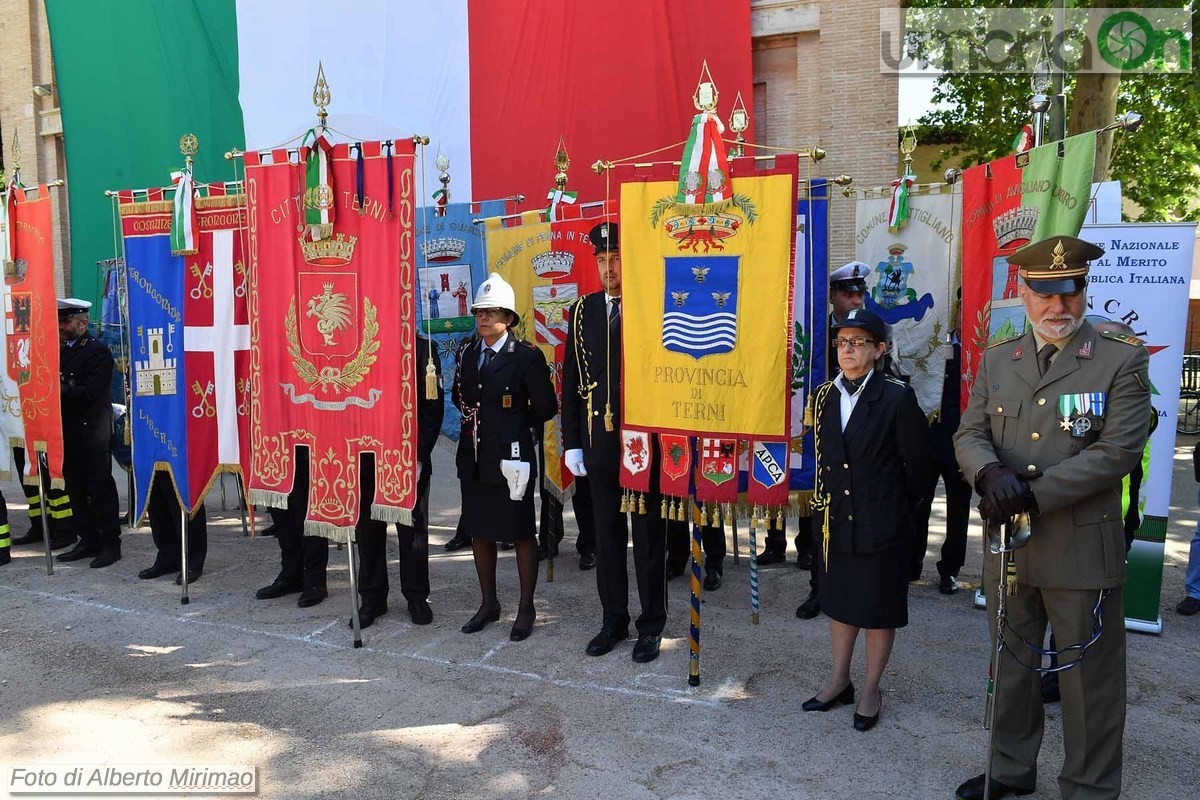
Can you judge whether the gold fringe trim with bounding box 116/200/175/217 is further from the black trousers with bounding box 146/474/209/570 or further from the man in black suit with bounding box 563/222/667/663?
the man in black suit with bounding box 563/222/667/663

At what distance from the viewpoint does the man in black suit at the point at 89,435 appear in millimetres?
6941

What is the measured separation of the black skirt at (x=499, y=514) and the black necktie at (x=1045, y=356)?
275 cm

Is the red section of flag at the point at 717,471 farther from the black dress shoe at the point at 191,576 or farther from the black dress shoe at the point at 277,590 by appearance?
the black dress shoe at the point at 191,576

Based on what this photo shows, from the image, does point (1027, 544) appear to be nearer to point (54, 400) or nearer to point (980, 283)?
point (980, 283)

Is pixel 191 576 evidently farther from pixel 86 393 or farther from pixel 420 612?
pixel 420 612

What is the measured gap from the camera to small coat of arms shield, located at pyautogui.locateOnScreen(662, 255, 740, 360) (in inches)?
166

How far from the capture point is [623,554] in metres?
4.78

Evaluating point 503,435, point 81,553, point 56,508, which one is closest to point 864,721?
point 503,435

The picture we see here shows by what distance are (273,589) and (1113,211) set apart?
6.01m

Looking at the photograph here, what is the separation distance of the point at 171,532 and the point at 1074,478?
604 centimetres

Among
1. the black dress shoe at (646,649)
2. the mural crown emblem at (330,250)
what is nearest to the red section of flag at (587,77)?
the mural crown emblem at (330,250)

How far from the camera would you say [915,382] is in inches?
243

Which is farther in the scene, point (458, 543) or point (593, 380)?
point (458, 543)

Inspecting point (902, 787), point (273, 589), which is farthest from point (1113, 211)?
point (273, 589)
